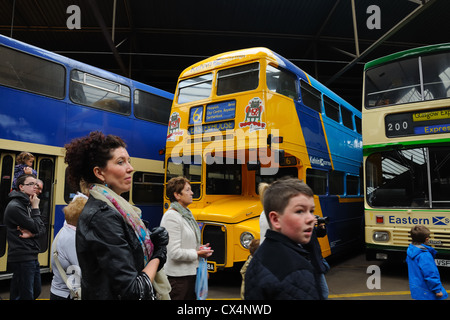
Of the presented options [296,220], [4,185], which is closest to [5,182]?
[4,185]

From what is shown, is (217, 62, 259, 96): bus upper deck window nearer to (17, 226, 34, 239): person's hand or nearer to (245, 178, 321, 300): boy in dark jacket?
(17, 226, 34, 239): person's hand

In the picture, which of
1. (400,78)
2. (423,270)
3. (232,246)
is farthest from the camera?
(400,78)

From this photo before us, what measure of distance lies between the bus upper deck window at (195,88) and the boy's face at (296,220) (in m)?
5.12

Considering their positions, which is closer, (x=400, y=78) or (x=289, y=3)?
(x=400, y=78)

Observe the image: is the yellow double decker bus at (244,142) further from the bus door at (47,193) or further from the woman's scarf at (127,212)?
the woman's scarf at (127,212)

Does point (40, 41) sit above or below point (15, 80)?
above

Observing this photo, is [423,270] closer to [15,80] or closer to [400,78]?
[400,78]

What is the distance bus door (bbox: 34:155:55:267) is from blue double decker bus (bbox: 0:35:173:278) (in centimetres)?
2

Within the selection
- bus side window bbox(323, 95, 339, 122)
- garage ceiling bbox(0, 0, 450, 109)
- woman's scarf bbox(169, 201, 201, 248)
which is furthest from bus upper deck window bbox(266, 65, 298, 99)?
garage ceiling bbox(0, 0, 450, 109)

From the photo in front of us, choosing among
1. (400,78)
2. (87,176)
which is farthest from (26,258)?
(400,78)

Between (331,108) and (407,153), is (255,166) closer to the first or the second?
(407,153)

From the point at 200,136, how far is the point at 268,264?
4.88 m

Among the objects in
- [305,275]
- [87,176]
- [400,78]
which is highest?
[400,78]

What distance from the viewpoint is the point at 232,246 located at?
518cm
